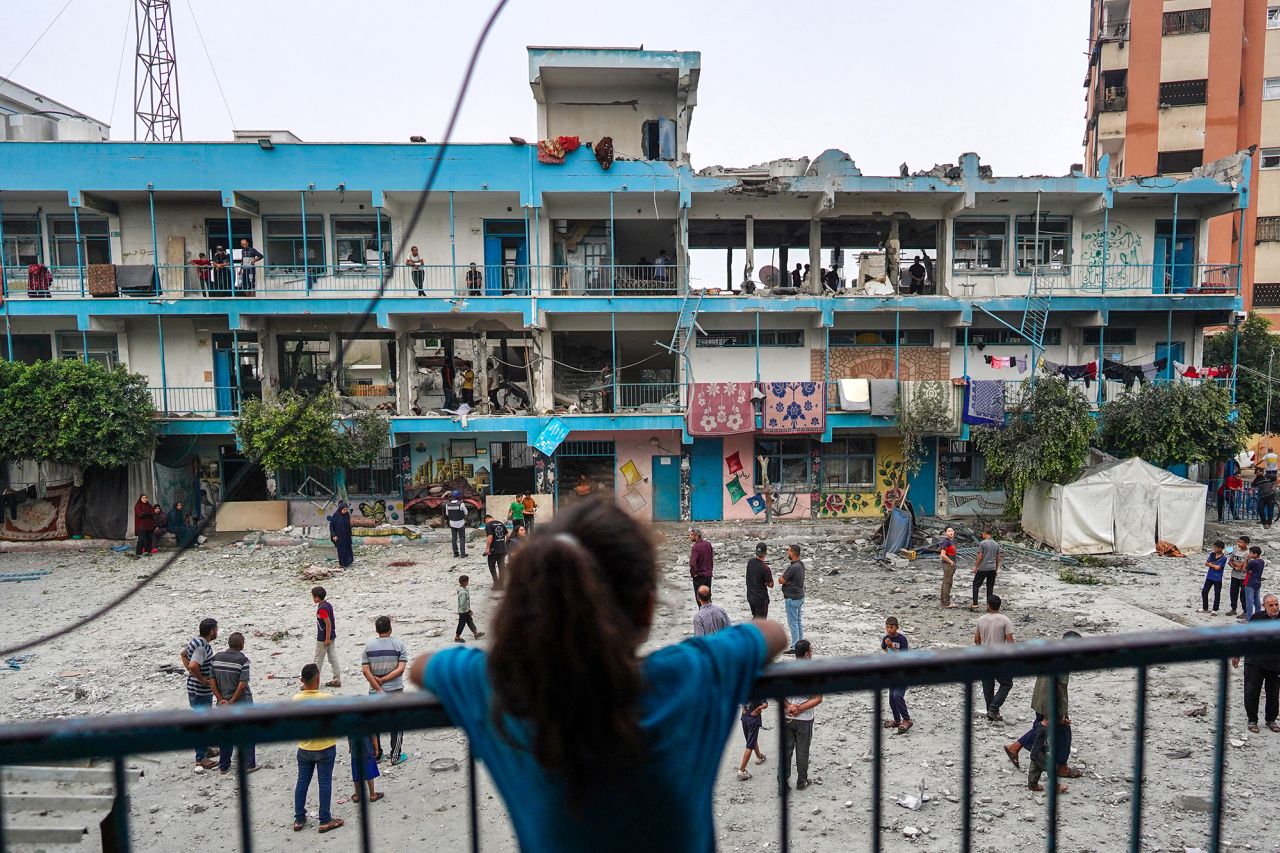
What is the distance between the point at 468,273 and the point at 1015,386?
1369 centimetres

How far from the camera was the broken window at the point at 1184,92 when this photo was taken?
29.9 metres

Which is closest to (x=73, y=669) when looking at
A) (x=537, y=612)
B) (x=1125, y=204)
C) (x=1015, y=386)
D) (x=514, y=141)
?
(x=537, y=612)

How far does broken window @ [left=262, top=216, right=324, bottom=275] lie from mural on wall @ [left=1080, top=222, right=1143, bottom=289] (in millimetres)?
19858

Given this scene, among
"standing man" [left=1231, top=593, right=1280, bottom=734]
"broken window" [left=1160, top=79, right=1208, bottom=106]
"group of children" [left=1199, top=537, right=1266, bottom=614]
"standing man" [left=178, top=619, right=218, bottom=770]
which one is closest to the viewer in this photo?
"standing man" [left=178, top=619, right=218, bottom=770]

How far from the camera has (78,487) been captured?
18781 mm

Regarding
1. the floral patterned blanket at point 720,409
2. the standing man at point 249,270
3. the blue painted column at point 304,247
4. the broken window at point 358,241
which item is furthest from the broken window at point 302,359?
the floral patterned blanket at point 720,409

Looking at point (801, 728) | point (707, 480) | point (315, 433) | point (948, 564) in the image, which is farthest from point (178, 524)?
point (801, 728)

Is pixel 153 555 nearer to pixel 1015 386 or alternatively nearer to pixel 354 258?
pixel 354 258

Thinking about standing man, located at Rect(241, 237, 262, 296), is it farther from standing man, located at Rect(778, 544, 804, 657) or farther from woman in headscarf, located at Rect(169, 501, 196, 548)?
standing man, located at Rect(778, 544, 804, 657)

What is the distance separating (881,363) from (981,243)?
418 centimetres

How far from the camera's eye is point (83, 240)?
19.7 meters

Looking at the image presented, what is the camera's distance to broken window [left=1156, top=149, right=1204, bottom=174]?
101ft

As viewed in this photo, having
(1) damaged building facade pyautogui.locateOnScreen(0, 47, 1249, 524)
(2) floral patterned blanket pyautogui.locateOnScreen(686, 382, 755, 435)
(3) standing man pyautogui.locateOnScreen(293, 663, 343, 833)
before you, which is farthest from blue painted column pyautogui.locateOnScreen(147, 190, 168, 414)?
(3) standing man pyautogui.locateOnScreen(293, 663, 343, 833)

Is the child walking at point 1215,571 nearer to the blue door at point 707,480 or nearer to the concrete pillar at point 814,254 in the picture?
the blue door at point 707,480
